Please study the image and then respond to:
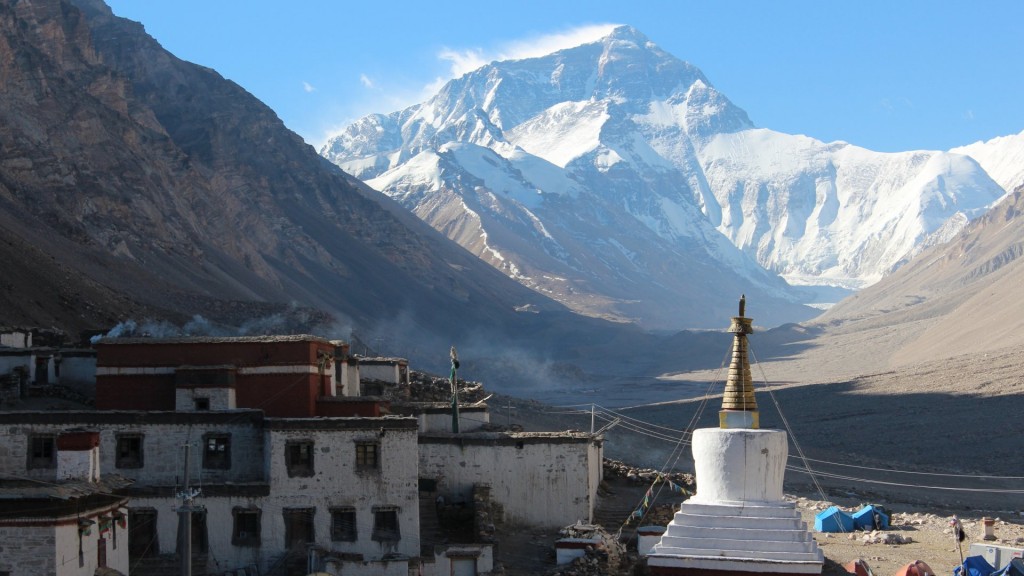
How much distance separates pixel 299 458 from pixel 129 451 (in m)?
3.38

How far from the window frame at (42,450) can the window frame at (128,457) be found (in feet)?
4.61

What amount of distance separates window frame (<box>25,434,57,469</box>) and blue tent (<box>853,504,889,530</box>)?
71.4 ft

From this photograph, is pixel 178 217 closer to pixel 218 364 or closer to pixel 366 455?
pixel 218 364

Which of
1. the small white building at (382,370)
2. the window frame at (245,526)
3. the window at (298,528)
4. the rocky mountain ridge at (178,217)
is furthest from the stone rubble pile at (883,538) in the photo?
the rocky mountain ridge at (178,217)

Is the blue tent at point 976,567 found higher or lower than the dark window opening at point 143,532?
lower

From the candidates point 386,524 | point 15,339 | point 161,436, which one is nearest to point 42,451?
point 161,436

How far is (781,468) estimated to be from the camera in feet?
49.0

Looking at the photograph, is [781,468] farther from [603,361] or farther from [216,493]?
[603,361]

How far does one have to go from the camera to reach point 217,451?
27.3 m

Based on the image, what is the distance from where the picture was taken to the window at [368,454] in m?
26.8

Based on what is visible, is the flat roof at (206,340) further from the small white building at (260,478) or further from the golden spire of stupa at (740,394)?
the golden spire of stupa at (740,394)

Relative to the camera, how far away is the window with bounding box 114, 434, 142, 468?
26859 millimetres

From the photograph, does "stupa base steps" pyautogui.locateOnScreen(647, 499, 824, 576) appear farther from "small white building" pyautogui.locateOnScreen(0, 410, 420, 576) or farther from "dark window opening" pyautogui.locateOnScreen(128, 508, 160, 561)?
"dark window opening" pyautogui.locateOnScreen(128, 508, 160, 561)

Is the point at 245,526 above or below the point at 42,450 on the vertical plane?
below
